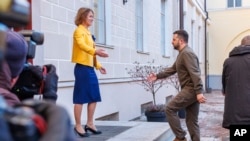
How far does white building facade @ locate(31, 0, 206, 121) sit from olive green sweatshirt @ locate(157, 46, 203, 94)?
1.61 meters

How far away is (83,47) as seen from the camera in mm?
4785

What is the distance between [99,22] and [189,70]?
300 centimetres

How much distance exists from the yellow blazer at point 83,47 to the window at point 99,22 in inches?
91.1

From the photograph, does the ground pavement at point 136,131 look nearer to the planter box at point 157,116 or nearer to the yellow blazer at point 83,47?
the planter box at point 157,116

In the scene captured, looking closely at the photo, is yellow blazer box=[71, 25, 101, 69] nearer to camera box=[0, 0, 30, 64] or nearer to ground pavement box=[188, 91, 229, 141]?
ground pavement box=[188, 91, 229, 141]

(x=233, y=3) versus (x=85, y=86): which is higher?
(x=233, y=3)

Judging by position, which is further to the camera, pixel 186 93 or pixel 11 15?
pixel 186 93

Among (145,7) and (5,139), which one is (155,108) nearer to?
(145,7)

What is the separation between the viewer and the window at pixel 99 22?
294 inches

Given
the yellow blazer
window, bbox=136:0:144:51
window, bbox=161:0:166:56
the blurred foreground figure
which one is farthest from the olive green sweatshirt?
window, bbox=161:0:166:56

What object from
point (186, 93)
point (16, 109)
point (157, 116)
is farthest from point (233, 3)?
point (16, 109)

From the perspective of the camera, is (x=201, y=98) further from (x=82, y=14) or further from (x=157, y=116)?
(x=157, y=116)

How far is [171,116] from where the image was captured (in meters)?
5.30

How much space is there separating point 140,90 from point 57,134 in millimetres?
9120
